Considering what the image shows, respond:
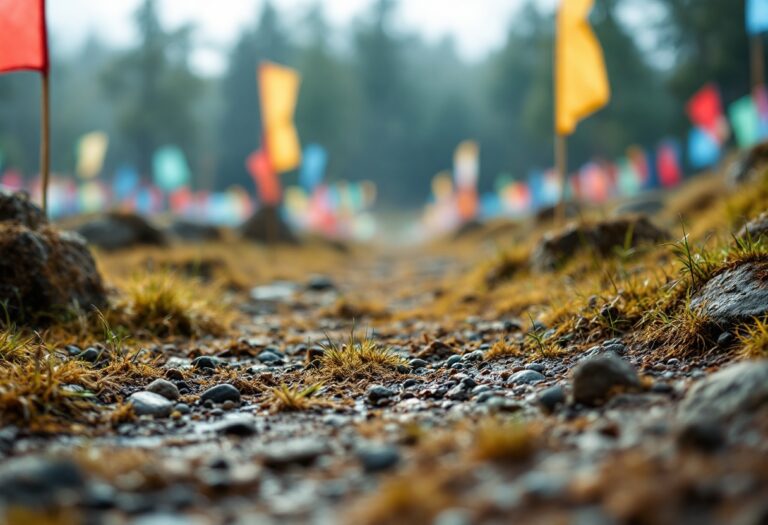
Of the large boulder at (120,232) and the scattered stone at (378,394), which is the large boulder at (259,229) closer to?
the large boulder at (120,232)

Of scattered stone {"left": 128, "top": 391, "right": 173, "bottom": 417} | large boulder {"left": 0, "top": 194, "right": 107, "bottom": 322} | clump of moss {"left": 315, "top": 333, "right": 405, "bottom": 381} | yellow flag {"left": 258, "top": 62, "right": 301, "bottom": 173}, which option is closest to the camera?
scattered stone {"left": 128, "top": 391, "right": 173, "bottom": 417}

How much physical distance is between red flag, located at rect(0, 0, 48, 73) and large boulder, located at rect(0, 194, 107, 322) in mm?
811

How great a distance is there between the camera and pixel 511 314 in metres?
4.08

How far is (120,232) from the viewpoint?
827cm

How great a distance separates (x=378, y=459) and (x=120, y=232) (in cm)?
757

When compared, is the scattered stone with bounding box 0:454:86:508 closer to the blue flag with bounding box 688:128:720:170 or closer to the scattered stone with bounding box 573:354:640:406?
the scattered stone with bounding box 573:354:640:406

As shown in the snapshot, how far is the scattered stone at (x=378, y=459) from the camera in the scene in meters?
1.57

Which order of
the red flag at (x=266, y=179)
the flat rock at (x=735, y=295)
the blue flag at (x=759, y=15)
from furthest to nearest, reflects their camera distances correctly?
the red flag at (x=266, y=179), the blue flag at (x=759, y=15), the flat rock at (x=735, y=295)

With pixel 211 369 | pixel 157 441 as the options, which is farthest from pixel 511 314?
pixel 157 441

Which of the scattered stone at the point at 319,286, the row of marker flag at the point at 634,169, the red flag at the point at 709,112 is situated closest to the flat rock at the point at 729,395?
the scattered stone at the point at 319,286

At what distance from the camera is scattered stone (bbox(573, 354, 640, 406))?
6.55ft

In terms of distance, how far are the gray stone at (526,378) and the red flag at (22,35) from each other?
335 centimetres

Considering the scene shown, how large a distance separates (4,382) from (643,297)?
2708 mm

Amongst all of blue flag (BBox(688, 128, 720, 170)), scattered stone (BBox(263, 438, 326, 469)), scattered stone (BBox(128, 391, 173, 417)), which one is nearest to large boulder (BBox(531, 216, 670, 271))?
scattered stone (BBox(128, 391, 173, 417))
